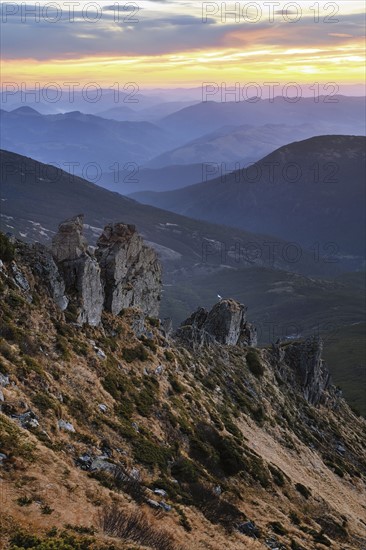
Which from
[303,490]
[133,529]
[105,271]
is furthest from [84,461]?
[105,271]

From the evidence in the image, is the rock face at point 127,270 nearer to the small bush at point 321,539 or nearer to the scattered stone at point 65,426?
the scattered stone at point 65,426

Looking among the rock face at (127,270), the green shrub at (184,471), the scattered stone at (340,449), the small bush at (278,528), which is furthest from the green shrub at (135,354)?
the scattered stone at (340,449)

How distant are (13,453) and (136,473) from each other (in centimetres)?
1159

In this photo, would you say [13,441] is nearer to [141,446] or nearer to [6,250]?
[141,446]

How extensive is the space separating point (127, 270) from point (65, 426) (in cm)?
3632

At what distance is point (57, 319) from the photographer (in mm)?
53781

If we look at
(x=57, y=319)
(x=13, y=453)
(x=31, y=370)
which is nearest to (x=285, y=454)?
(x=57, y=319)

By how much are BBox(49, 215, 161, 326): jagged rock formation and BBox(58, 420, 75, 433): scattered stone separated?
16838mm

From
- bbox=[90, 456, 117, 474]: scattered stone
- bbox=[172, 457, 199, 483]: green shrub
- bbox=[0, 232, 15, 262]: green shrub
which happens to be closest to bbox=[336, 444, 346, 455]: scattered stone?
bbox=[172, 457, 199, 483]: green shrub

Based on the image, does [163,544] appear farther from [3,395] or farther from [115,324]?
[115,324]

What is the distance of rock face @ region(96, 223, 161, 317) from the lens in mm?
67875

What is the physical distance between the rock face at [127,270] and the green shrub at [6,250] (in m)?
15.1

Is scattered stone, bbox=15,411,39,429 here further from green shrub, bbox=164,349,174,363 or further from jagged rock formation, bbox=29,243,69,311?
green shrub, bbox=164,349,174,363

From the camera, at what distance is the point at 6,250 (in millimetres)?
52531
